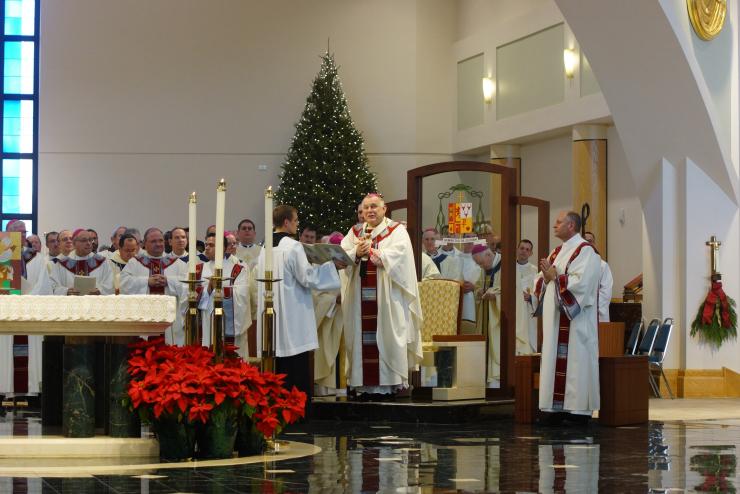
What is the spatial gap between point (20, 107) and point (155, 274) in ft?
33.8

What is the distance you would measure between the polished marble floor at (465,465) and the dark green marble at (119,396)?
31.0 inches

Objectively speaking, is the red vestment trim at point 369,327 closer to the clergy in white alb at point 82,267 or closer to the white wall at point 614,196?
the clergy in white alb at point 82,267

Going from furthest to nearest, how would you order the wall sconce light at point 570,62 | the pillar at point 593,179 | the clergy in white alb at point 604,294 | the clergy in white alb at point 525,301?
1. the wall sconce light at point 570,62
2. the pillar at point 593,179
3. the clergy in white alb at point 604,294
4. the clergy in white alb at point 525,301

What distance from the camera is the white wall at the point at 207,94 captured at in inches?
857

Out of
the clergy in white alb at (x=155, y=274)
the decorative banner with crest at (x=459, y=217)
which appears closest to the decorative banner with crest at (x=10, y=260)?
the decorative banner with crest at (x=459, y=217)

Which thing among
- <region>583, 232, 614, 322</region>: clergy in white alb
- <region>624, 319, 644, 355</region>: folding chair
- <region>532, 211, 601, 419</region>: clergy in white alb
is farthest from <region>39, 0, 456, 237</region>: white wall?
<region>532, 211, 601, 419</region>: clergy in white alb

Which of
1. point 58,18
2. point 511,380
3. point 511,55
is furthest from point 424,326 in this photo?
point 58,18

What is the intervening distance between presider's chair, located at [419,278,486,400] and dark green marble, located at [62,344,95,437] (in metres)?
3.99

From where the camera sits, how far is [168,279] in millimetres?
12531

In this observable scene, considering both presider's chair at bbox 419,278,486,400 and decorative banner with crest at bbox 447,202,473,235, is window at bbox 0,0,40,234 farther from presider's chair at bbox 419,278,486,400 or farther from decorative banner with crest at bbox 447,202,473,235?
decorative banner with crest at bbox 447,202,473,235

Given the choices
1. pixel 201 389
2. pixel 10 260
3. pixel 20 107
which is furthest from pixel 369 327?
pixel 20 107

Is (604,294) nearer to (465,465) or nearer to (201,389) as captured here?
(465,465)

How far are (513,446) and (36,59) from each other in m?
15.4

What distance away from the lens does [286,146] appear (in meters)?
22.1
